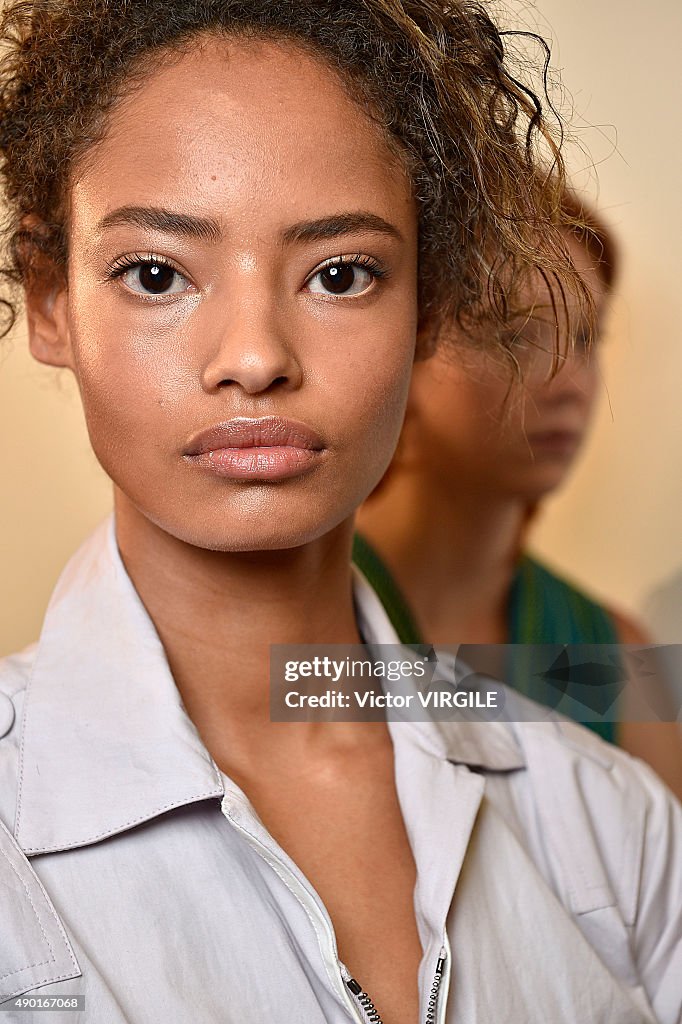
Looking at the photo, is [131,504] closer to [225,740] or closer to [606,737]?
[225,740]

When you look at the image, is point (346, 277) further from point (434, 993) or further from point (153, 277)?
point (434, 993)

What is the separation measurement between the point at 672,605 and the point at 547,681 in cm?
30

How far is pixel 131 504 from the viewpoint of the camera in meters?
1.20

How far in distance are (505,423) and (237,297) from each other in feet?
2.83

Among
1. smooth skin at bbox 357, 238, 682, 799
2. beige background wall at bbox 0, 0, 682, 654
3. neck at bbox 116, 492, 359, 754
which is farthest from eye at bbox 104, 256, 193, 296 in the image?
smooth skin at bbox 357, 238, 682, 799

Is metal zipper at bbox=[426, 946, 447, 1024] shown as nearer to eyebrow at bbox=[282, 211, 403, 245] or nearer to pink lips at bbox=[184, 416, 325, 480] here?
pink lips at bbox=[184, 416, 325, 480]

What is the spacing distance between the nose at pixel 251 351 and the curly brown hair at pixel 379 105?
0.82 feet

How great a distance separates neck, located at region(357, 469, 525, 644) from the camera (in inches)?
80.4

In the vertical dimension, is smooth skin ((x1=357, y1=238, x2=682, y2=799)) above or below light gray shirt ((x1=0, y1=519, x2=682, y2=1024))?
above

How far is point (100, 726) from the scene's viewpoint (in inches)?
42.8

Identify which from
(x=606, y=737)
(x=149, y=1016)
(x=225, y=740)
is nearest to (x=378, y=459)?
(x=225, y=740)

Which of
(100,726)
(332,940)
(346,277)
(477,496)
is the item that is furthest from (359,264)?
(477,496)

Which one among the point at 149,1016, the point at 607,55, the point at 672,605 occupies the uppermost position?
the point at 607,55

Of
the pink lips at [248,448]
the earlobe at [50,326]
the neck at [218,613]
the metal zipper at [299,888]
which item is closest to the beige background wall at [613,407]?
the earlobe at [50,326]
